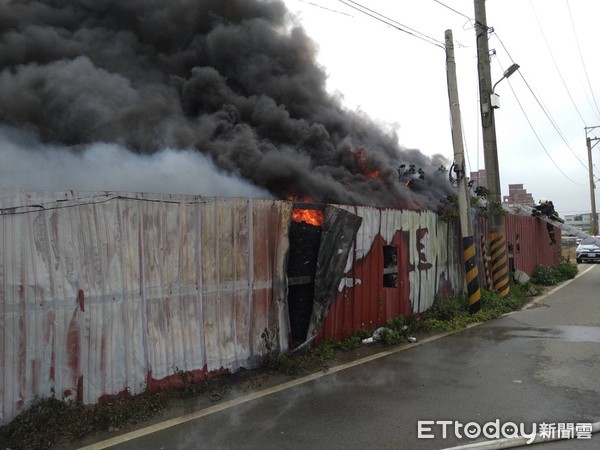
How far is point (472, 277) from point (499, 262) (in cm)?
228

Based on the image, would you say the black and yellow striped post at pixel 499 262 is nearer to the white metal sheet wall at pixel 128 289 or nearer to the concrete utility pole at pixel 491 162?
the concrete utility pole at pixel 491 162

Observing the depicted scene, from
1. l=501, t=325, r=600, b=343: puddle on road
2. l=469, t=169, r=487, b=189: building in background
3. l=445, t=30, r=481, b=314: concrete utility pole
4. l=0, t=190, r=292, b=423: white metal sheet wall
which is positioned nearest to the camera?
l=0, t=190, r=292, b=423: white metal sheet wall

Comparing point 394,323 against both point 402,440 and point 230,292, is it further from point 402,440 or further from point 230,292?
point 402,440

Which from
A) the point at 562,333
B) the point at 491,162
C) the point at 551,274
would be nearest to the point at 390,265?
the point at 562,333

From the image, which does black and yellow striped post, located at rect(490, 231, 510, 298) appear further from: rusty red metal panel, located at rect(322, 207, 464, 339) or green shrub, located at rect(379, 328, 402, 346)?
green shrub, located at rect(379, 328, 402, 346)

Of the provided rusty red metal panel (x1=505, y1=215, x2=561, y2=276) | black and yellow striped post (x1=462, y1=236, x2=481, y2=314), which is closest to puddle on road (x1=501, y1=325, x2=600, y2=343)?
black and yellow striped post (x1=462, y1=236, x2=481, y2=314)

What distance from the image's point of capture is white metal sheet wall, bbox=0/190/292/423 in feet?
11.1

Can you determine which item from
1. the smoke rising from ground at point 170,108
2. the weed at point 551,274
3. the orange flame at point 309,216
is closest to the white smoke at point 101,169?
the smoke rising from ground at point 170,108

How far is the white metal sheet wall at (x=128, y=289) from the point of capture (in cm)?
338

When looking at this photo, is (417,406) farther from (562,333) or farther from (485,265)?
(485,265)

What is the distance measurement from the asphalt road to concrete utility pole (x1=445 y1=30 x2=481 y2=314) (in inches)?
82.1

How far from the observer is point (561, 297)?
35.2 ft

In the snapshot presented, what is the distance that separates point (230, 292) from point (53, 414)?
6.25ft

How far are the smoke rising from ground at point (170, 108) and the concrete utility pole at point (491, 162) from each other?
136 inches
